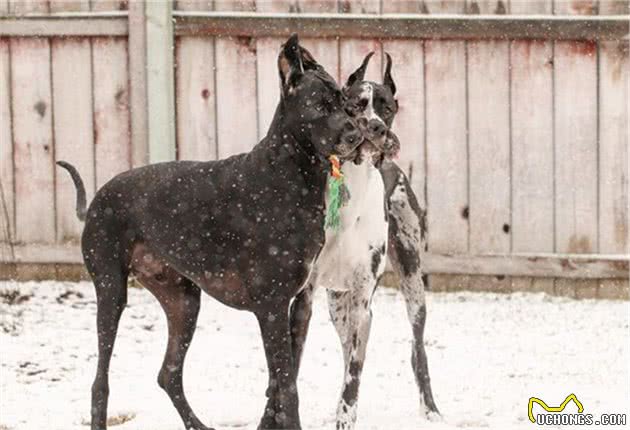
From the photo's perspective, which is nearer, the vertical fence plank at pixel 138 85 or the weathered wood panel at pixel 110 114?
the vertical fence plank at pixel 138 85

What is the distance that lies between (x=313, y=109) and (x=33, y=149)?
4661 mm

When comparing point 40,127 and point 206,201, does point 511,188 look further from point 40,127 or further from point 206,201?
point 206,201

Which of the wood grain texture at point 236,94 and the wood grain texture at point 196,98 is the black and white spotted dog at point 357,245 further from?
the wood grain texture at point 196,98

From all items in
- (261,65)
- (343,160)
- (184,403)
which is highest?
(261,65)

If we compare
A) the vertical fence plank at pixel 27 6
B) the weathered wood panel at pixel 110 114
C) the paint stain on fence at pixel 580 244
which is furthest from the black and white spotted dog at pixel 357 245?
the vertical fence plank at pixel 27 6

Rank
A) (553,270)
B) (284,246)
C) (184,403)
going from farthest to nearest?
(553,270) → (184,403) → (284,246)

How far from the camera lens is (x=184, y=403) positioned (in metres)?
6.00

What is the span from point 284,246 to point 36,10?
15.8 feet

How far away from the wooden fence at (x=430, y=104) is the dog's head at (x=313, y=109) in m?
3.88

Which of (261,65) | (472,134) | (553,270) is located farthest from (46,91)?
(553,270)

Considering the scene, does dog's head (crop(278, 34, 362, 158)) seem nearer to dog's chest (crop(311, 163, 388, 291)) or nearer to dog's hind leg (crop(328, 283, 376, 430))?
dog's chest (crop(311, 163, 388, 291))

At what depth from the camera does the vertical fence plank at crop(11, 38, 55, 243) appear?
9.48 meters

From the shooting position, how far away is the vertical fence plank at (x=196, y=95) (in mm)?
9391

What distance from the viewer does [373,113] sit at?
558cm
